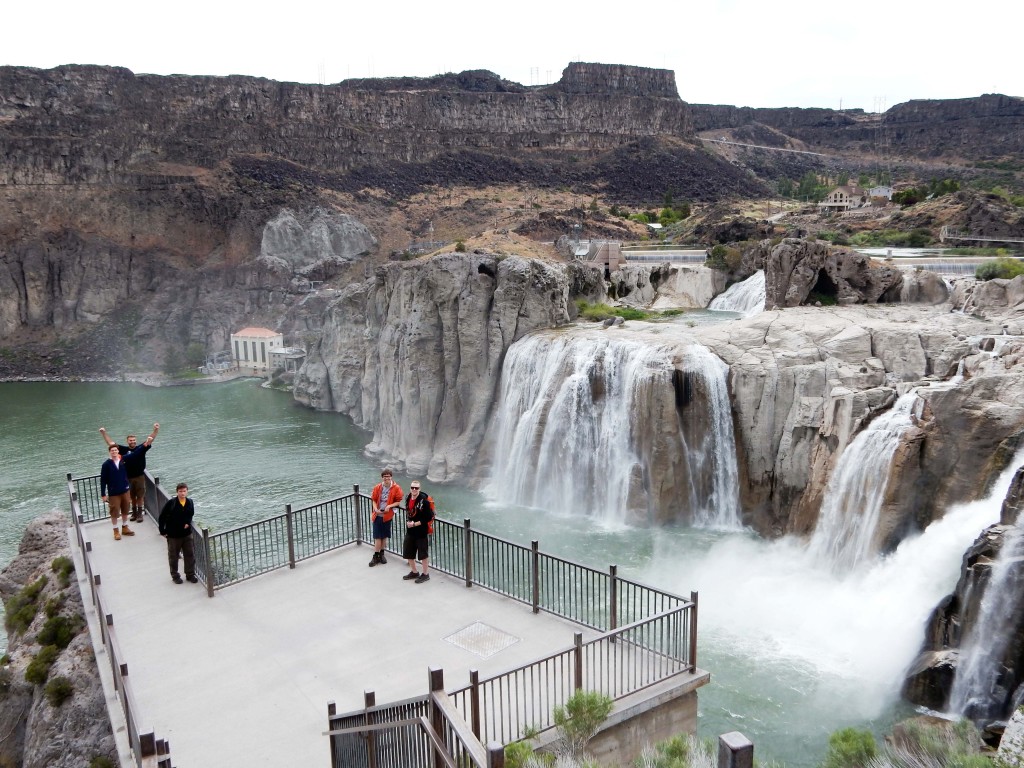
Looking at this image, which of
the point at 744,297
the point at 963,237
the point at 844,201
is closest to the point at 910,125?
the point at 844,201

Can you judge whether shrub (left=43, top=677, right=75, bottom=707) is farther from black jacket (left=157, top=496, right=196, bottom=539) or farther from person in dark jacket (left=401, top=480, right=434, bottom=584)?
person in dark jacket (left=401, top=480, right=434, bottom=584)

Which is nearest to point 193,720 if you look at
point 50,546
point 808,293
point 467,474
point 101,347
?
Answer: point 50,546

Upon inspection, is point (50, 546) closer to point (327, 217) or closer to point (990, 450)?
point (990, 450)

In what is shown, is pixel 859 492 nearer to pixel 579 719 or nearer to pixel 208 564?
pixel 579 719

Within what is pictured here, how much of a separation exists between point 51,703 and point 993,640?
494 inches

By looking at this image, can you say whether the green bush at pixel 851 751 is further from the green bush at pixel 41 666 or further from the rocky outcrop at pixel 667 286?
the rocky outcrop at pixel 667 286

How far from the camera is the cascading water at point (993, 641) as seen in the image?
11781 millimetres

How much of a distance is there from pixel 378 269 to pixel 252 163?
185 feet

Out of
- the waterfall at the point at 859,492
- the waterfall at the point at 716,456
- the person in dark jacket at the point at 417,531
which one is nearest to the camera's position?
the person in dark jacket at the point at 417,531

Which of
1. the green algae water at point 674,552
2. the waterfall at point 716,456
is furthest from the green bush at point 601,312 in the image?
the waterfall at point 716,456

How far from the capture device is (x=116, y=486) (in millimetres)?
12945

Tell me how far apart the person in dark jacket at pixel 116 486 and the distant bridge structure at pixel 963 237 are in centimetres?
4097

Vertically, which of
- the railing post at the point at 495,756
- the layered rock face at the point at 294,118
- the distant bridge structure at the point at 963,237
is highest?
the layered rock face at the point at 294,118

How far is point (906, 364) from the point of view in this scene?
826 inches
